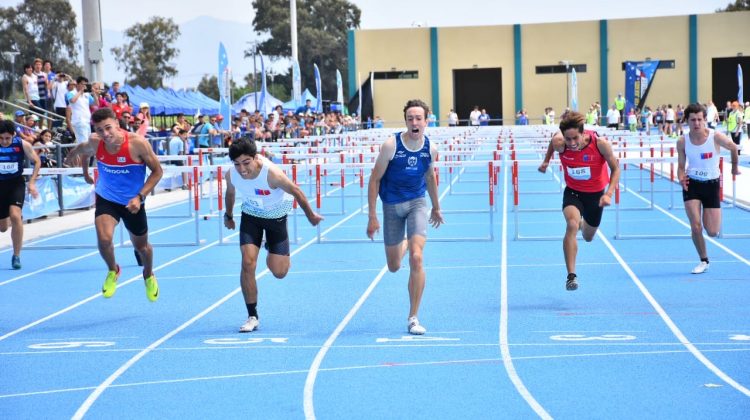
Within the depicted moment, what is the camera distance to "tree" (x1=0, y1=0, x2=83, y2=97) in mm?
81062

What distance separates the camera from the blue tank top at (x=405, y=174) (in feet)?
29.2

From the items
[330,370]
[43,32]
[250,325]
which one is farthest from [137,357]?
[43,32]

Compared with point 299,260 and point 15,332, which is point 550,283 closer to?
point 299,260

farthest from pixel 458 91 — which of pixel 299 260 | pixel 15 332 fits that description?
pixel 15 332

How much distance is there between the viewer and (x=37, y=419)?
6492 millimetres

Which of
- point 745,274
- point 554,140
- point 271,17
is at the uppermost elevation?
point 271,17

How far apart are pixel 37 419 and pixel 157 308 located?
4.22m

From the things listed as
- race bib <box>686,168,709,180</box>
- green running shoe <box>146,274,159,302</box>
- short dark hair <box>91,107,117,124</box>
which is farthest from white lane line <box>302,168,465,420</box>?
race bib <box>686,168,709,180</box>

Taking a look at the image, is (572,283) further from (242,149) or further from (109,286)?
(109,286)

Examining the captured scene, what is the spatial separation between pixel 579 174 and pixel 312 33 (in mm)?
87249

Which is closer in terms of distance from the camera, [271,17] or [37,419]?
[37,419]

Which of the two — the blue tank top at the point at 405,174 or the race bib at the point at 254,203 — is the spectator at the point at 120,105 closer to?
the race bib at the point at 254,203

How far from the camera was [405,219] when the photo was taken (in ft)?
30.0

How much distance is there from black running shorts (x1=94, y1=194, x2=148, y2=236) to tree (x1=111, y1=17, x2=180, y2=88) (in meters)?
83.6
